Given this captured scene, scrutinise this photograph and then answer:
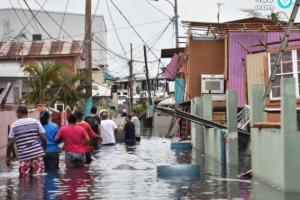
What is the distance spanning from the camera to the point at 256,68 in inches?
1041

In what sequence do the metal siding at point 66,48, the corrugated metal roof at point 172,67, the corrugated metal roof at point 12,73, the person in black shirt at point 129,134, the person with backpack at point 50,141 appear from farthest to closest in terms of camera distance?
the metal siding at point 66,48 → the corrugated metal roof at point 172,67 → the corrugated metal roof at point 12,73 → the person in black shirt at point 129,134 → the person with backpack at point 50,141

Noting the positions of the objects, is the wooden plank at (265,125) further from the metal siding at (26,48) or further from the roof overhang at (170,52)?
the metal siding at (26,48)

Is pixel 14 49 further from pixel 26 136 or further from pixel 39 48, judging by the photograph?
pixel 26 136

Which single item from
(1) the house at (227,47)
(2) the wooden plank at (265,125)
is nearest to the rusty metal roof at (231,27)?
(1) the house at (227,47)

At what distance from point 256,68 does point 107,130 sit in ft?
20.7

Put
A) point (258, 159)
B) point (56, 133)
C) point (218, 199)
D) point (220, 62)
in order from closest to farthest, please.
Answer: point (218, 199) < point (258, 159) < point (56, 133) < point (220, 62)

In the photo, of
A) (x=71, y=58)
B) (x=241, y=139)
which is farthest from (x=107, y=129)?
(x=71, y=58)

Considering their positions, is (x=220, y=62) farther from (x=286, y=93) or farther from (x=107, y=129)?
(x=286, y=93)

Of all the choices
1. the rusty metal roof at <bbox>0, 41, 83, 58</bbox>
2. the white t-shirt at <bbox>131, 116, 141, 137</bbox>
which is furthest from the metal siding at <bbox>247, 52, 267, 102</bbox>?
the rusty metal roof at <bbox>0, 41, 83, 58</bbox>

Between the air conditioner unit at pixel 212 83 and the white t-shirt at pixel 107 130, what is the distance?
25.3 ft

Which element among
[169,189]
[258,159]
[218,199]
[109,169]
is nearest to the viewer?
[218,199]

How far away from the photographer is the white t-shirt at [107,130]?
26.5 m

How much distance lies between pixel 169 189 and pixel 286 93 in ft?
9.51

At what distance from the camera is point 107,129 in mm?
26984
